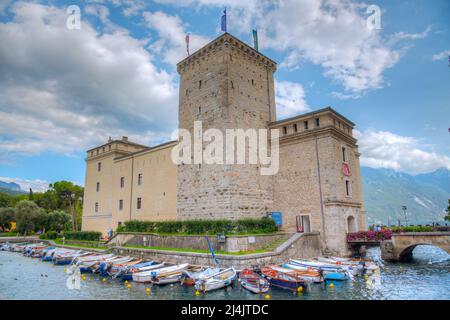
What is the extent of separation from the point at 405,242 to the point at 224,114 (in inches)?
683

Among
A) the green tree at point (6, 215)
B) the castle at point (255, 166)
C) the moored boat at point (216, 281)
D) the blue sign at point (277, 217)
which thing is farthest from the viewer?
the green tree at point (6, 215)

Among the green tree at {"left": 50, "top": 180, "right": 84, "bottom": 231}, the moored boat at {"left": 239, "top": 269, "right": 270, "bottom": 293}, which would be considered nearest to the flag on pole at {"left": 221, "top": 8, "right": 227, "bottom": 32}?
the moored boat at {"left": 239, "top": 269, "right": 270, "bottom": 293}

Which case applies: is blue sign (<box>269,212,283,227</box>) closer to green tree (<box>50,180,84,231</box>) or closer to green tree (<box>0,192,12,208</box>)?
green tree (<box>50,180,84,231</box>)

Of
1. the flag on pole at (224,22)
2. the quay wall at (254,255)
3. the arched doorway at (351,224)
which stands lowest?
the quay wall at (254,255)

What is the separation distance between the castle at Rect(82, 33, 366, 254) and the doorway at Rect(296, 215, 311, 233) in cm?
8

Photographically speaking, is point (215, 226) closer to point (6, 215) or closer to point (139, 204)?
point (139, 204)

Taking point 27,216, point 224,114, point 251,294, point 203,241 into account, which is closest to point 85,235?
point 203,241

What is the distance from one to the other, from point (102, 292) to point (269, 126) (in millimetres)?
19795

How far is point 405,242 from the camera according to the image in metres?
22.6

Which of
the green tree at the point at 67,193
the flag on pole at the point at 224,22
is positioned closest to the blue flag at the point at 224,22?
the flag on pole at the point at 224,22

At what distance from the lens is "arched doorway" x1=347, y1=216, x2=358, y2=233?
25.5 meters

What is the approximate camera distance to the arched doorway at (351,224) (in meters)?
25.5

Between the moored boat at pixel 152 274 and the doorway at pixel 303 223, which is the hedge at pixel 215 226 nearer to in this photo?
the doorway at pixel 303 223

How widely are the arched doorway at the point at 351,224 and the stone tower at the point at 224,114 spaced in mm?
6847
